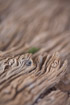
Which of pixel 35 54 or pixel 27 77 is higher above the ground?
pixel 35 54

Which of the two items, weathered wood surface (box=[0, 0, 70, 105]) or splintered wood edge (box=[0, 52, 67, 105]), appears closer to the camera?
splintered wood edge (box=[0, 52, 67, 105])

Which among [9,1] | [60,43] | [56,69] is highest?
[9,1]

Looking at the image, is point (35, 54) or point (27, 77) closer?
point (27, 77)

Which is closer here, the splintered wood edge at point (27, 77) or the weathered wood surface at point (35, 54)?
the splintered wood edge at point (27, 77)

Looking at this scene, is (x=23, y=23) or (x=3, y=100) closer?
(x=3, y=100)

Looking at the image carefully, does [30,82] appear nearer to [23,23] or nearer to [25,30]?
[25,30]

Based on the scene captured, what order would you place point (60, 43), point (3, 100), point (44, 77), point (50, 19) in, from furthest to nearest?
point (50, 19) < point (60, 43) < point (44, 77) < point (3, 100)

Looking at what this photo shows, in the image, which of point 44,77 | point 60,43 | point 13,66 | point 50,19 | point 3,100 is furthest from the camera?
point 50,19

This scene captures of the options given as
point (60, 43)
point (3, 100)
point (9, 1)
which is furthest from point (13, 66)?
point (9, 1)
